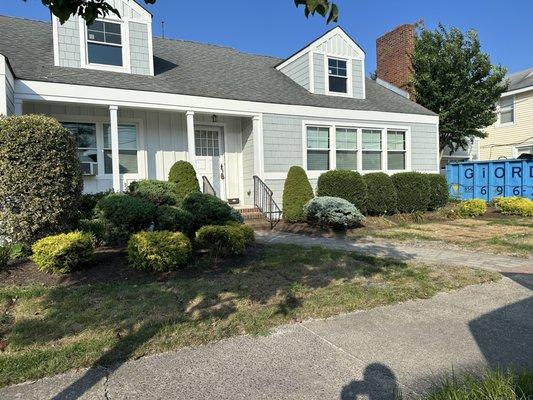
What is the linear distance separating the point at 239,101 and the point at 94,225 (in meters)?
6.58

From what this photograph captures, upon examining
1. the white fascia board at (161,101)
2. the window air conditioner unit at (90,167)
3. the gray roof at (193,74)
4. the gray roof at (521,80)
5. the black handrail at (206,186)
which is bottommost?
the black handrail at (206,186)

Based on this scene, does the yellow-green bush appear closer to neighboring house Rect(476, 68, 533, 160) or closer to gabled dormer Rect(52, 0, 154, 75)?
neighboring house Rect(476, 68, 533, 160)

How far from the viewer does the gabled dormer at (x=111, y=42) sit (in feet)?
35.8

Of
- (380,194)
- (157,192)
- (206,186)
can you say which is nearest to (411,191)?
(380,194)

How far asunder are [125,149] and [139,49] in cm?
300

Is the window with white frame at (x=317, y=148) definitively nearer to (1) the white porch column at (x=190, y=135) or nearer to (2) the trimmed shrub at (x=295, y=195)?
(2) the trimmed shrub at (x=295, y=195)

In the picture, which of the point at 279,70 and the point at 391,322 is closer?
the point at 391,322

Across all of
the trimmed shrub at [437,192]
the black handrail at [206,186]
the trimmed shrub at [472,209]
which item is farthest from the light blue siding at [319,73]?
the trimmed shrub at [472,209]

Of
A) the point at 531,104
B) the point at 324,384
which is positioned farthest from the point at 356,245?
the point at 531,104

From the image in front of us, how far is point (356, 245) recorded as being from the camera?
28.1 feet

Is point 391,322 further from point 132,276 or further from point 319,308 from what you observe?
point 132,276

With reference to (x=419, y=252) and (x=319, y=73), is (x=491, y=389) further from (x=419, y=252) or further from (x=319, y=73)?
(x=319, y=73)

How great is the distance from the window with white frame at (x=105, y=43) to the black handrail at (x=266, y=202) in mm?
5371

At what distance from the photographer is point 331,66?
14945 mm
